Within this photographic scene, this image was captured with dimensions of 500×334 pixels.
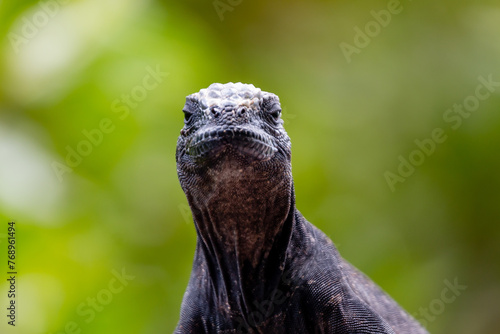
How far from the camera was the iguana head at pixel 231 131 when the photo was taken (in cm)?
414

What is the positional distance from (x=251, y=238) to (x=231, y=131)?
933mm

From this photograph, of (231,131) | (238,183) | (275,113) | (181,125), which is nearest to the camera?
(231,131)

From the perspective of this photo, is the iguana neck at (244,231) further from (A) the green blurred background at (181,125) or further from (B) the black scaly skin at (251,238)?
(A) the green blurred background at (181,125)

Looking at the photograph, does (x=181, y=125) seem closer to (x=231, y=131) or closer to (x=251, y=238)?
(x=251, y=238)

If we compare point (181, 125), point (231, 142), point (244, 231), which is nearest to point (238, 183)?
point (231, 142)

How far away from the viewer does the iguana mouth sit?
4.11 metres

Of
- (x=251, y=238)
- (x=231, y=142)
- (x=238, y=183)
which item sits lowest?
(x=251, y=238)

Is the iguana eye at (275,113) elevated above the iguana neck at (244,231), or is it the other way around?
the iguana eye at (275,113)

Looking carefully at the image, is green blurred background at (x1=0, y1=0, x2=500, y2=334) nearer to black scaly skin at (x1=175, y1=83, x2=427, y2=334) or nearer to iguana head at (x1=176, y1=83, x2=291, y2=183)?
black scaly skin at (x1=175, y1=83, x2=427, y2=334)

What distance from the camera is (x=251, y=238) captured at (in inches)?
186

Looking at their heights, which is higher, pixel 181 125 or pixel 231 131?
pixel 181 125

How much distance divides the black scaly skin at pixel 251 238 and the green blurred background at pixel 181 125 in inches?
121

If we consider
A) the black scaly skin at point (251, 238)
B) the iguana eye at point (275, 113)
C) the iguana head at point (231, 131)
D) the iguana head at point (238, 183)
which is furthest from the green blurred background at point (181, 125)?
the iguana eye at point (275, 113)

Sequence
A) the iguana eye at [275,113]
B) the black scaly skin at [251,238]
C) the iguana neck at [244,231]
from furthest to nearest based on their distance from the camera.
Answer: the iguana eye at [275,113] → the iguana neck at [244,231] → the black scaly skin at [251,238]
